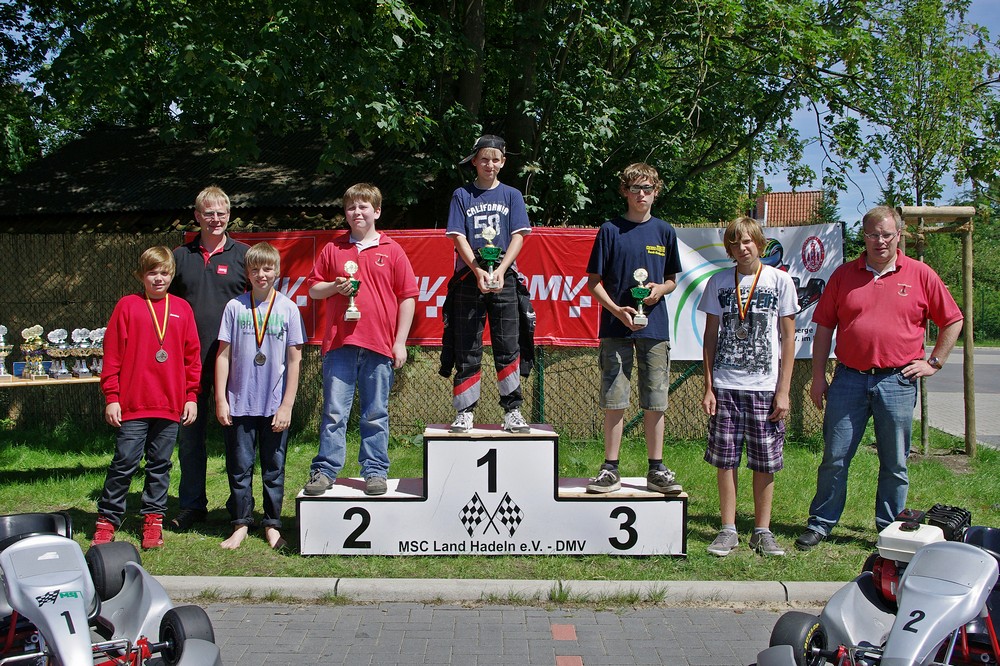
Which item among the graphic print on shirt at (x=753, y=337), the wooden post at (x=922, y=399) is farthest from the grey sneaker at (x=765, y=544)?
the wooden post at (x=922, y=399)

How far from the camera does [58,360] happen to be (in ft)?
22.8

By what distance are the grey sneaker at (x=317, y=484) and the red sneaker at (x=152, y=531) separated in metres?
1.01

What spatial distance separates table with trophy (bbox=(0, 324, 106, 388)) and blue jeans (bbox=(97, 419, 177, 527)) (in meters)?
1.38

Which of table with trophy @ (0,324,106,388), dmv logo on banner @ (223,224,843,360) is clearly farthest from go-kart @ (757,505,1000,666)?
table with trophy @ (0,324,106,388)

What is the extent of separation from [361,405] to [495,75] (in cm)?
839

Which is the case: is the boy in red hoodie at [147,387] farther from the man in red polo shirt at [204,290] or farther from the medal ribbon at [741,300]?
the medal ribbon at [741,300]

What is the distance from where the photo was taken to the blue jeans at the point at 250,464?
5.68 metres

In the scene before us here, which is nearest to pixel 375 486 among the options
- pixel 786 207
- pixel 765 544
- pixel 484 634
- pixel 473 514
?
pixel 473 514

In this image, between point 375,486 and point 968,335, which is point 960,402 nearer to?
point 968,335

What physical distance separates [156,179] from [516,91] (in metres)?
8.03

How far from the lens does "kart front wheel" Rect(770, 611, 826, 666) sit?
3230 millimetres

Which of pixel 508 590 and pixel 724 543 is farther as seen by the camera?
pixel 724 543

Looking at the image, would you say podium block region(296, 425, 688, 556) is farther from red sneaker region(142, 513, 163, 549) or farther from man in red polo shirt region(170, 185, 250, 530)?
man in red polo shirt region(170, 185, 250, 530)

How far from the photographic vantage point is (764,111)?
11.5 metres
